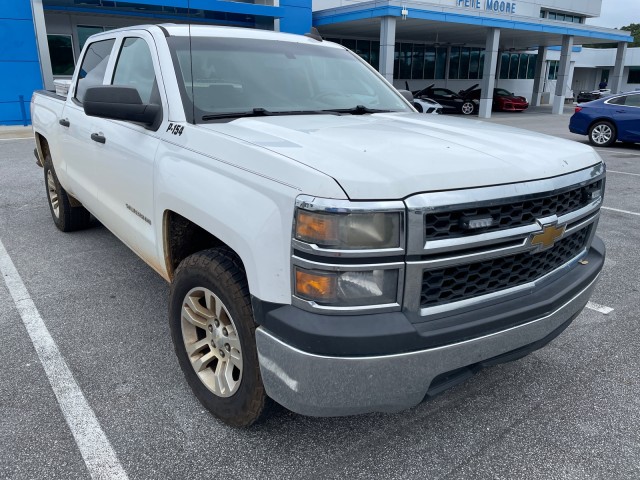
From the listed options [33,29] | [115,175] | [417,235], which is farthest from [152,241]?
[33,29]

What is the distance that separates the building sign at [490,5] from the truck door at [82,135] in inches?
1204

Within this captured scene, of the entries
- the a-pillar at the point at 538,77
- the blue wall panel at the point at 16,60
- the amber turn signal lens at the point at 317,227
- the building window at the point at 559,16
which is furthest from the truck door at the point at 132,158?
the building window at the point at 559,16

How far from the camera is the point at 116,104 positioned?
2736 millimetres

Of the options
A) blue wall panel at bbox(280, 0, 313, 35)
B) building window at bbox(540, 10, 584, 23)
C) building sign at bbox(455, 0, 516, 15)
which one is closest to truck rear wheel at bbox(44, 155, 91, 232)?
blue wall panel at bbox(280, 0, 313, 35)

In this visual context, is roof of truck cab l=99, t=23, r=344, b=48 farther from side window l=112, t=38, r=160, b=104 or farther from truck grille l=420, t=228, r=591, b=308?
truck grille l=420, t=228, r=591, b=308

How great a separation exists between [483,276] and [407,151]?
610mm

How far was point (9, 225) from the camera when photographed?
586cm

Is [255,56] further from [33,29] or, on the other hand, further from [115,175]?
[33,29]

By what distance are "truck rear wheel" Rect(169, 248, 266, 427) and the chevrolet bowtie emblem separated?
1.23 meters

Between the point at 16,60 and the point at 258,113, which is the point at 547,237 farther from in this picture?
the point at 16,60

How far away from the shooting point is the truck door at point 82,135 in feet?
12.9

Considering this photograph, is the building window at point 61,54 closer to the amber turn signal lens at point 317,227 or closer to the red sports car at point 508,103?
the red sports car at point 508,103

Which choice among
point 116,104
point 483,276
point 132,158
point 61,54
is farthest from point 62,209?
point 61,54

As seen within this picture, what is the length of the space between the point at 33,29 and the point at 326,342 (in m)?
20.0
